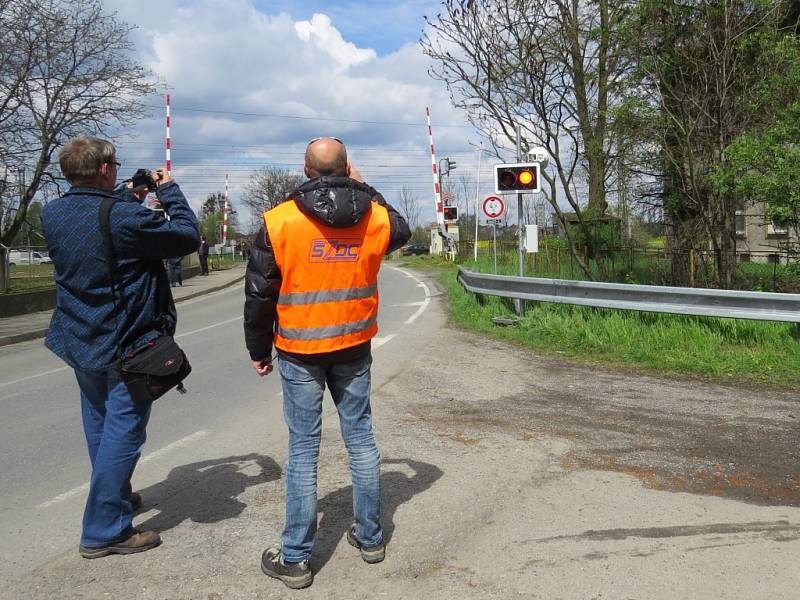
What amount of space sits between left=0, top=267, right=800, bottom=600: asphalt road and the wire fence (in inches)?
235

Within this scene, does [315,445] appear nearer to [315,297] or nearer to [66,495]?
[315,297]

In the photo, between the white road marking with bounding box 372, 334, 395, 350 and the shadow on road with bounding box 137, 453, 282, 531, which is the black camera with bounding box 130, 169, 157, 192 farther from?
the white road marking with bounding box 372, 334, 395, 350

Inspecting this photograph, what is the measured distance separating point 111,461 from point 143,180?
134cm

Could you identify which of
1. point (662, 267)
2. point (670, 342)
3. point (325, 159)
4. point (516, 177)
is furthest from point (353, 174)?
point (662, 267)

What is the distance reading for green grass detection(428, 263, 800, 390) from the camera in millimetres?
7805

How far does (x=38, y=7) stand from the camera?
16.4 metres

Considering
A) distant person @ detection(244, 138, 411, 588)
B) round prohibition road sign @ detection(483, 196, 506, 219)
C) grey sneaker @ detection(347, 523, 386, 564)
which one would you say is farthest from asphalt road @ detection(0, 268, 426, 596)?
round prohibition road sign @ detection(483, 196, 506, 219)

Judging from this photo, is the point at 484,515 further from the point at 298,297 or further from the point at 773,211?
the point at 773,211

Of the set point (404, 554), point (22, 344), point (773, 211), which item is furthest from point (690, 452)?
point (22, 344)

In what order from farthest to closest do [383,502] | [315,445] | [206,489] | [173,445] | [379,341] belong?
[379,341]
[173,445]
[206,489]
[383,502]
[315,445]

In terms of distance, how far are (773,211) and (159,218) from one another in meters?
8.93

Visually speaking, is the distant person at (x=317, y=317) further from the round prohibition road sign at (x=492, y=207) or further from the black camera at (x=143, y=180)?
the round prohibition road sign at (x=492, y=207)

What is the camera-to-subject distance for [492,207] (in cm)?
2334

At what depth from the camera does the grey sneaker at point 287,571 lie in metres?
3.10
